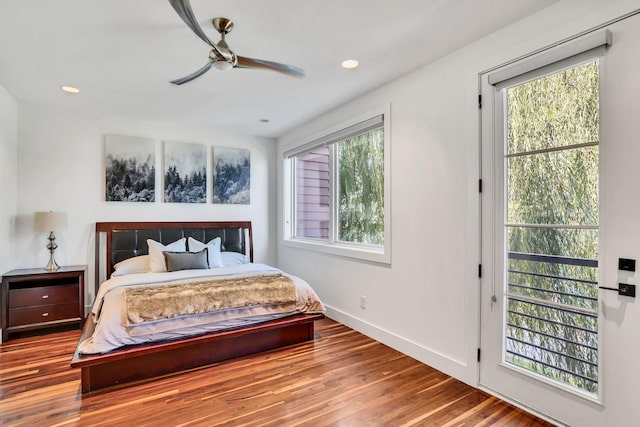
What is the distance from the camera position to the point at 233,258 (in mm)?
4602

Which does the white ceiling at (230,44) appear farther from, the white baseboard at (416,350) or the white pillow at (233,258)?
the white baseboard at (416,350)

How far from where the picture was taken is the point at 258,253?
17.8 feet

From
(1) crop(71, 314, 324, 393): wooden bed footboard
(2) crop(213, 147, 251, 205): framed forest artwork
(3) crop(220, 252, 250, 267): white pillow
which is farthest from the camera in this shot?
(2) crop(213, 147, 251, 205): framed forest artwork

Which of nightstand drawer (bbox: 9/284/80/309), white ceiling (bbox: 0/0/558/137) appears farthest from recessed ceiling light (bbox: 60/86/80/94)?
nightstand drawer (bbox: 9/284/80/309)

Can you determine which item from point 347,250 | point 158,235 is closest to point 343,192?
point 347,250

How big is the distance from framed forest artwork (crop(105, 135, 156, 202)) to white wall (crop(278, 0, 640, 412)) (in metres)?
2.99

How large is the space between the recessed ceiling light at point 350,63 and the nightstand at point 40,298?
3.60 meters

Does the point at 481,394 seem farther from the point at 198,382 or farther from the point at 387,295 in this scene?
the point at 198,382

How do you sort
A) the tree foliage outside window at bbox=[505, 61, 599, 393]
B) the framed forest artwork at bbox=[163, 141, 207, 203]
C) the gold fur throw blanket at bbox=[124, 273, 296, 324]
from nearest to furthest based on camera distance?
1. the tree foliage outside window at bbox=[505, 61, 599, 393]
2. the gold fur throw blanket at bbox=[124, 273, 296, 324]
3. the framed forest artwork at bbox=[163, 141, 207, 203]

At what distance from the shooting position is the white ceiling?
2.11 metres

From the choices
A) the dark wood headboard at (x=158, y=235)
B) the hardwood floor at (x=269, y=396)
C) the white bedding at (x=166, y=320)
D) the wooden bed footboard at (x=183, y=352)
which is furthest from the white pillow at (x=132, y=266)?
the hardwood floor at (x=269, y=396)

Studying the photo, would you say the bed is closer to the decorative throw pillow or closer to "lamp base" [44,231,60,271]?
the decorative throw pillow

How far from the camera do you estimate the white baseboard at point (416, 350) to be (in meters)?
2.57

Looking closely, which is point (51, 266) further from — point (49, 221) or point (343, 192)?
point (343, 192)
